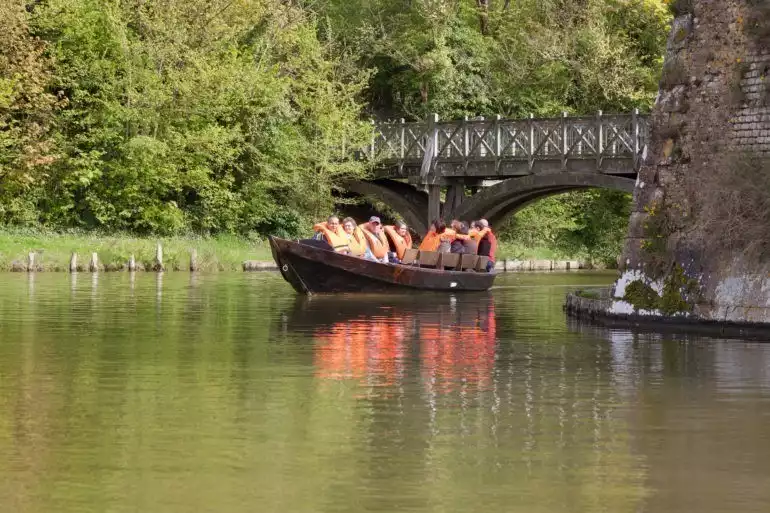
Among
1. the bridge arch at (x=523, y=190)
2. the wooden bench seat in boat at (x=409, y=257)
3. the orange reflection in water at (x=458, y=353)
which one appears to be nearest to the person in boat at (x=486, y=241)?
the wooden bench seat in boat at (x=409, y=257)

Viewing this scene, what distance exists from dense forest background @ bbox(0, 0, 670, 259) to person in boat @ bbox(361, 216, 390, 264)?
15.6m

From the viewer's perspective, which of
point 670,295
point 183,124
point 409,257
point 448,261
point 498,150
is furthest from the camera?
point 183,124

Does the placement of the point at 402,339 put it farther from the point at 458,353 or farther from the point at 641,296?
the point at 641,296

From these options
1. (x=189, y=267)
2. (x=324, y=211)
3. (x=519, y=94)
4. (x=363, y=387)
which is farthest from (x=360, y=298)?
(x=519, y=94)

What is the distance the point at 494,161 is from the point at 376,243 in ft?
42.3

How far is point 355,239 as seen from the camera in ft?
116

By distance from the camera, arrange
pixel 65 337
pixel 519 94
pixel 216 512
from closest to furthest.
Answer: pixel 216 512, pixel 65 337, pixel 519 94

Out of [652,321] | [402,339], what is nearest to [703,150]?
[652,321]

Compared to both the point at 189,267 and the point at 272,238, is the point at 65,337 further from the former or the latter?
the point at 189,267

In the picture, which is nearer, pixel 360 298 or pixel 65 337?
pixel 65 337

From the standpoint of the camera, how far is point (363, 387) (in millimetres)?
15859

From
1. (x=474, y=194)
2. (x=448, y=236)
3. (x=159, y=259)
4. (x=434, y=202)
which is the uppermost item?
(x=474, y=194)

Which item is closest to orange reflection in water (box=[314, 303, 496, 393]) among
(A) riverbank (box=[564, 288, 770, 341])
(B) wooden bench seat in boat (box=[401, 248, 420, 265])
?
(A) riverbank (box=[564, 288, 770, 341])

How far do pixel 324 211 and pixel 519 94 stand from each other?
34.3 ft
